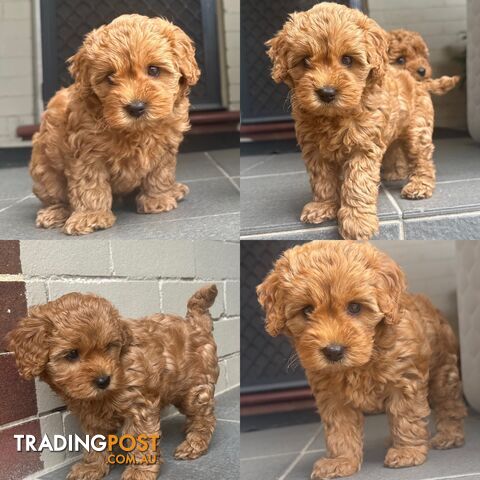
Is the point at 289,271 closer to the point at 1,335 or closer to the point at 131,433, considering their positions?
the point at 131,433

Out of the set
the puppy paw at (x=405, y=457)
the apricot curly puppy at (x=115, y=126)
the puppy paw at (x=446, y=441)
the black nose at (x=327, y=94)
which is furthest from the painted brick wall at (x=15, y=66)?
the puppy paw at (x=446, y=441)

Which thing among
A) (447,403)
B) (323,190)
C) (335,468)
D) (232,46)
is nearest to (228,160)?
(232,46)

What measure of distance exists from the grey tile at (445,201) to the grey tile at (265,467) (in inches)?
46.8

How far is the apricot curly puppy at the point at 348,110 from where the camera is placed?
7.37 feet

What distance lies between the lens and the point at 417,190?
9.13 ft

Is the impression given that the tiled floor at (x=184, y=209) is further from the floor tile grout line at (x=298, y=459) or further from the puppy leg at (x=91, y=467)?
the floor tile grout line at (x=298, y=459)

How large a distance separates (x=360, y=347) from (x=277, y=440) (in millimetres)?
1577

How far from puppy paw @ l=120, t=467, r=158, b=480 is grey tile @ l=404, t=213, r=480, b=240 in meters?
1.37

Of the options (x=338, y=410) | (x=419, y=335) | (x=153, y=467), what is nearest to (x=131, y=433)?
(x=153, y=467)

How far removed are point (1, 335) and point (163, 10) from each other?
59.8 inches

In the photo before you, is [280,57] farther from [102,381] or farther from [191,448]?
[191,448]

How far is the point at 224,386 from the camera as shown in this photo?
339cm

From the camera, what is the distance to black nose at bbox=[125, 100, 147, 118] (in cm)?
234

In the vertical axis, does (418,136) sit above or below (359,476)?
above
